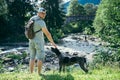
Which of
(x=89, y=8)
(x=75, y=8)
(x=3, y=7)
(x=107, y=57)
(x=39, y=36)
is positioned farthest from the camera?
(x=89, y=8)

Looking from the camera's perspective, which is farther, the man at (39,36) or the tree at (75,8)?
the tree at (75,8)

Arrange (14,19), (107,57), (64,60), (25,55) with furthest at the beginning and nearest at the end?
(14,19), (25,55), (107,57), (64,60)

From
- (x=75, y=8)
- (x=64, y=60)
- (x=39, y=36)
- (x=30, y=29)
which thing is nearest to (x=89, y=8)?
(x=75, y=8)

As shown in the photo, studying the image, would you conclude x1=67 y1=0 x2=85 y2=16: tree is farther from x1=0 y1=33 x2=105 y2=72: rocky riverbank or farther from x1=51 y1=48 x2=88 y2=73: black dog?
x1=51 y1=48 x2=88 y2=73: black dog

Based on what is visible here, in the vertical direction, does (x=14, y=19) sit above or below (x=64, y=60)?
below

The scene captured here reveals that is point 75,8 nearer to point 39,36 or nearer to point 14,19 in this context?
point 14,19

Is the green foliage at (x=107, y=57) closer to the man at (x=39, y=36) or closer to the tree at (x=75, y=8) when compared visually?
the man at (x=39, y=36)

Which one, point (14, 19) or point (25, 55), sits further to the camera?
point (14, 19)

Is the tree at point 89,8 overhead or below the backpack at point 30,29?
below

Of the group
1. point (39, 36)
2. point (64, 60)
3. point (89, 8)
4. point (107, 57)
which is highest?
point (39, 36)

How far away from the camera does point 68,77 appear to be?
943 centimetres

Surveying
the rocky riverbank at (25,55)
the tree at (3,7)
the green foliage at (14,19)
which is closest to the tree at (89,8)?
the green foliage at (14,19)

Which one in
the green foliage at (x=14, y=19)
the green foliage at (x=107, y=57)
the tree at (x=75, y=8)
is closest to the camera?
the green foliage at (x=107, y=57)

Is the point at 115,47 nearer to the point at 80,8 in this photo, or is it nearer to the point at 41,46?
the point at 41,46
